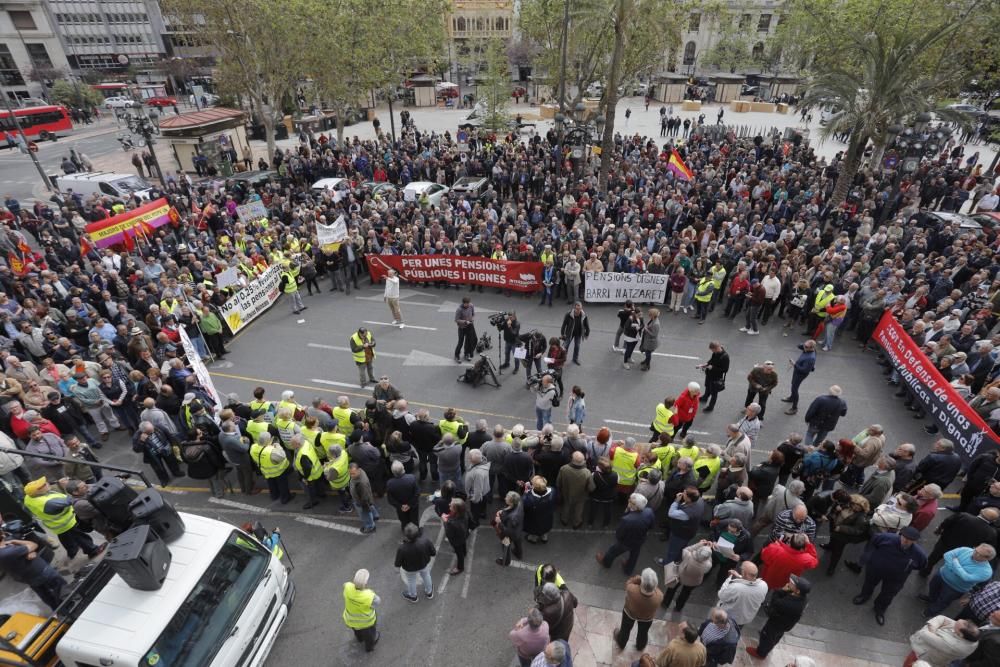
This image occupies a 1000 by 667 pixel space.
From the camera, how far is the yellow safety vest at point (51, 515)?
24.0 feet

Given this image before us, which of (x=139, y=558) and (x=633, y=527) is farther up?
(x=139, y=558)

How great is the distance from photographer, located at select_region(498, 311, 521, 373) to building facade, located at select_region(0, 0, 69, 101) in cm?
8319

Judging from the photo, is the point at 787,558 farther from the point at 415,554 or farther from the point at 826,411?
the point at 415,554

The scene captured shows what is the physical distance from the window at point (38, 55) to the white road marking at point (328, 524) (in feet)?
304

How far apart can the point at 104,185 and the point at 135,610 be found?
24.8 metres

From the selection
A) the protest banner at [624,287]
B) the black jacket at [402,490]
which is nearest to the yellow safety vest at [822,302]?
the protest banner at [624,287]

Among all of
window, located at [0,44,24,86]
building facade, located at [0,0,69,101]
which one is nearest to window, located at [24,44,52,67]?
building facade, located at [0,0,69,101]

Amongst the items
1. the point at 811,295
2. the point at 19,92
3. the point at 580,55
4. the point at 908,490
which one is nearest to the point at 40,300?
the point at 908,490

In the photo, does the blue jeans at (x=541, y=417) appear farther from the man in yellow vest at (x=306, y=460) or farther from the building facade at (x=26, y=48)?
the building facade at (x=26, y=48)

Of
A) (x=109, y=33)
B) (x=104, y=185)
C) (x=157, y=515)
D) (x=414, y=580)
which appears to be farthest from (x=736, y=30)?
(x=109, y=33)

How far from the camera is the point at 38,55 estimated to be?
233 ft

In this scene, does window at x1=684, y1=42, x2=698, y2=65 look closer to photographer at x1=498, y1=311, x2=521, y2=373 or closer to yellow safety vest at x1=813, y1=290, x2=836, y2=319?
yellow safety vest at x1=813, y1=290, x2=836, y2=319

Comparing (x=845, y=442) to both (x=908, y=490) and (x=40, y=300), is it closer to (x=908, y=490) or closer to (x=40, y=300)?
(x=908, y=490)

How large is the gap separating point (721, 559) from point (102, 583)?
7.22 meters
